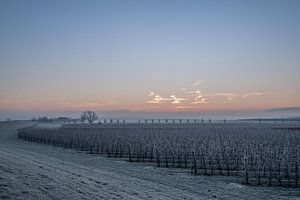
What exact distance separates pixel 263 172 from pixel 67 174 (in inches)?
565

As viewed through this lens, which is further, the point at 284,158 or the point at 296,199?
the point at 284,158

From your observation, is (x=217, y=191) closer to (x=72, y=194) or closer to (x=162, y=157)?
(x=72, y=194)

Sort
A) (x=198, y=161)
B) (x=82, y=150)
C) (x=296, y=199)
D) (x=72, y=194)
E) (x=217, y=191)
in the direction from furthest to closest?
(x=82, y=150), (x=198, y=161), (x=217, y=191), (x=296, y=199), (x=72, y=194)

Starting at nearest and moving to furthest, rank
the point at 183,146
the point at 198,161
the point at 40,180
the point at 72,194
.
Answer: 1. the point at 72,194
2. the point at 40,180
3. the point at 198,161
4. the point at 183,146

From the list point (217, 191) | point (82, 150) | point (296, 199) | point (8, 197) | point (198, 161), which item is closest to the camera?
point (8, 197)

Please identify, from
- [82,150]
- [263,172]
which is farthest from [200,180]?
[82,150]

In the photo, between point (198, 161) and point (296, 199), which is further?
point (198, 161)

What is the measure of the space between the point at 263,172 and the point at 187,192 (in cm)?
1011

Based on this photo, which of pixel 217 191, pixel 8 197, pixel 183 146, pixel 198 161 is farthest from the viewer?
pixel 183 146

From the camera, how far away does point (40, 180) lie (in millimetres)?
17422

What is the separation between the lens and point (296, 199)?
19172mm

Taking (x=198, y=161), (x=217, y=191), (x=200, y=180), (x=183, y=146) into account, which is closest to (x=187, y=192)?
(x=217, y=191)

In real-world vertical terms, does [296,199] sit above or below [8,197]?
below

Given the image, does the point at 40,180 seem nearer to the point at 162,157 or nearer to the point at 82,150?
the point at 162,157
